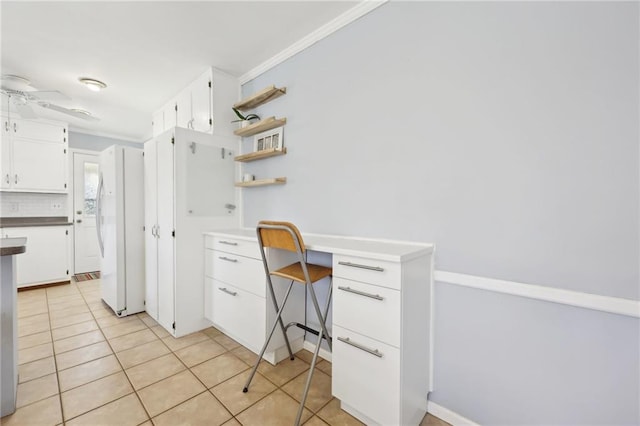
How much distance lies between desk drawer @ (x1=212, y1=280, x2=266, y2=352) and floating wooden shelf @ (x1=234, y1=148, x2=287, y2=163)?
4.11 feet

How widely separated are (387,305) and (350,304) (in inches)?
9.0

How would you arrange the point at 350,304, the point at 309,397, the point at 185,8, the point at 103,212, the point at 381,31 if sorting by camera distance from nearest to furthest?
1. the point at 350,304
2. the point at 309,397
3. the point at 381,31
4. the point at 185,8
5. the point at 103,212

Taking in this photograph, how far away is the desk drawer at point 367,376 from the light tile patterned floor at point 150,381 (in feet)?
0.63

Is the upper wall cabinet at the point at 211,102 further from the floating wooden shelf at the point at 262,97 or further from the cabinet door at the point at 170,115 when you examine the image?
the cabinet door at the point at 170,115

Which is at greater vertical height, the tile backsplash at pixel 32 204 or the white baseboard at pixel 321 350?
the tile backsplash at pixel 32 204

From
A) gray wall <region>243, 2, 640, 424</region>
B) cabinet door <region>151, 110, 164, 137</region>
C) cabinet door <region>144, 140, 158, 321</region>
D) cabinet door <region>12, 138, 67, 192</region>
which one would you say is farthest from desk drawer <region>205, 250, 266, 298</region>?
cabinet door <region>12, 138, 67, 192</region>

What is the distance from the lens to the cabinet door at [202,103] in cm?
283

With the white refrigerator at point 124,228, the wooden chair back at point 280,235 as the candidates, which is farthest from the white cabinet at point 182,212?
the wooden chair back at point 280,235

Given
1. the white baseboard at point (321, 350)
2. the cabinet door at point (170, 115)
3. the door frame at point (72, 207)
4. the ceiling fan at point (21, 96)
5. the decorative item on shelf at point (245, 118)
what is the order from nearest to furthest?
the white baseboard at point (321, 350) < the decorative item on shelf at point (245, 118) < the ceiling fan at point (21, 96) < the cabinet door at point (170, 115) < the door frame at point (72, 207)

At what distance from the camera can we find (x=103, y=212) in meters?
3.16

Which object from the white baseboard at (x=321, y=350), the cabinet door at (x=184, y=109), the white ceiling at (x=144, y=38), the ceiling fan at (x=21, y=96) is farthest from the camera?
the cabinet door at (x=184, y=109)

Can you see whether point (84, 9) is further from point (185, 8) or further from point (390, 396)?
point (390, 396)

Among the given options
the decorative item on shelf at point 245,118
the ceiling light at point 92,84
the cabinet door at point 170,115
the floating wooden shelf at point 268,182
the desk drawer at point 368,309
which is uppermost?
the ceiling light at point 92,84

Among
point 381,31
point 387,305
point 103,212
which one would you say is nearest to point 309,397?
point 387,305
